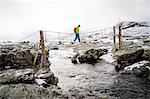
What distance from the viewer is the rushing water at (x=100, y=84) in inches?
487

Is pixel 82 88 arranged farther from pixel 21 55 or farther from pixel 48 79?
pixel 21 55

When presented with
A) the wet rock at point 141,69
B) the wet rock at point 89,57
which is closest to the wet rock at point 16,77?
the wet rock at point 141,69

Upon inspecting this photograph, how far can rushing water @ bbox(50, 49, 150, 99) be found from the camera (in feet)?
40.6

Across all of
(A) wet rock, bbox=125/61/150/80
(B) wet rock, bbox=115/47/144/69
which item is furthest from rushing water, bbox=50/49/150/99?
(B) wet rock, bbox=115/47/144/69

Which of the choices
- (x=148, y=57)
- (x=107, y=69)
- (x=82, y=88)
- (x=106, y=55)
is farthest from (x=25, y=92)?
(x=106, y=55)

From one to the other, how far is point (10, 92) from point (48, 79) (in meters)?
4.52

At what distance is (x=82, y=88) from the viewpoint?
45.7 feet

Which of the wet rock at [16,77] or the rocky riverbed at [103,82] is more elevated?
the wet rock at [16,77]

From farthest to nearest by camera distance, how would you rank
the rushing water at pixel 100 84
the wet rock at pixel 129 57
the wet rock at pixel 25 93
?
the wet rock at pixel 129 57, the rushing water at pixel 100 84, the wet rock at pixel 25 93

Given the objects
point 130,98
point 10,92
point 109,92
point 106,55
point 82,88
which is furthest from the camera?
point 106,55

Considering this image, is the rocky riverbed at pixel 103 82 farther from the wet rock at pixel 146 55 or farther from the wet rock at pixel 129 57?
the wet rock at pixel 146 55

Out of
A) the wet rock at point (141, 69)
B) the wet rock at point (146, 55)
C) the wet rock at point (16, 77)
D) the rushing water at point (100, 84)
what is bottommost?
the rushing water at point (100, 84)

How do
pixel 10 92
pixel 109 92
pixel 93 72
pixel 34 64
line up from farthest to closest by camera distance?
pixel 34 64 → pixel 93 72 → pixel 109 92 → pixel 10 92

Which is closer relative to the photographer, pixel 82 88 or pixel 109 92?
pixel 109 92
